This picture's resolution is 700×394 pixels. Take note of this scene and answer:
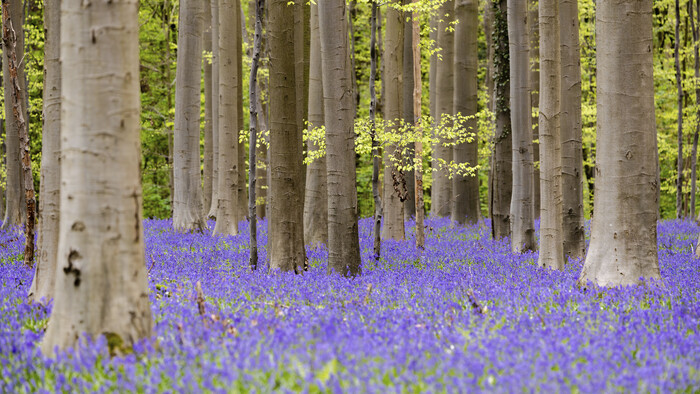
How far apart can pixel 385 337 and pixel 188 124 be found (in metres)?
11.4

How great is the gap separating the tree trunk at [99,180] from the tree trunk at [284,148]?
468 centimetres

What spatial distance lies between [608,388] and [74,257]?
11.8 feet

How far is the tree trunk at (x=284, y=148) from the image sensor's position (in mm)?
8867

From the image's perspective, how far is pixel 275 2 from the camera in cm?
881

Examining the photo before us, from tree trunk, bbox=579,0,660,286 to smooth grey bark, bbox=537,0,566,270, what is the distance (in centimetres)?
204

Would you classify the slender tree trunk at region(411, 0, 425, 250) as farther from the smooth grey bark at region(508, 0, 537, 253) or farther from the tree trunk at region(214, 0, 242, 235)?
the tree trunk at region(214, 0, 242, 235)

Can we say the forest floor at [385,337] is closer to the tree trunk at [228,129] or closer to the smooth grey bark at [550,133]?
the smooth grey bark at [550,133]

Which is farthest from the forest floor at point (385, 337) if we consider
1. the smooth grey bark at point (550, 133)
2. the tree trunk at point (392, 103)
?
the tree trunk at point (392, 103)

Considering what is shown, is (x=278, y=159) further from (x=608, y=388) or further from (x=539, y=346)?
(x=608, y=388)

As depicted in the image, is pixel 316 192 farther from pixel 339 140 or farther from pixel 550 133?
pixel 550 133

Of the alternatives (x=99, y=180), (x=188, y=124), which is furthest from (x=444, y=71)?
(x=99, y=180)

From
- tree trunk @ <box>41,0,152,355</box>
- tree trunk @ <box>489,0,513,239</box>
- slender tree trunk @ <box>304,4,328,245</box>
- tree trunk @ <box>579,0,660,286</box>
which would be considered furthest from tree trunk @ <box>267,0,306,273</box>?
tree trunk @ <box>489,0,513,239</box>

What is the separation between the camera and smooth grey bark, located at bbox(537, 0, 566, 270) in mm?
9281

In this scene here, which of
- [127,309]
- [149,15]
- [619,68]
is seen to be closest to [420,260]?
[619,68]
